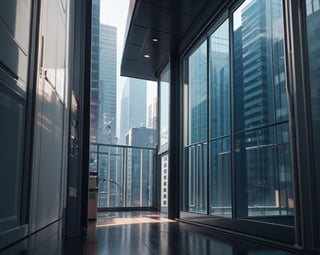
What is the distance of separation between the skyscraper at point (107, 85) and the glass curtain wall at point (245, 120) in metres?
2.58

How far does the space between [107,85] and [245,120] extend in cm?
439

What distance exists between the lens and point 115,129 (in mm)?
7910

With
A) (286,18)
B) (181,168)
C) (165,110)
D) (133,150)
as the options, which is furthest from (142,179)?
(286,18)

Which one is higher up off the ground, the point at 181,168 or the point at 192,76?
the point at 192,76

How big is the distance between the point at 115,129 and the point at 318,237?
6.03 meters

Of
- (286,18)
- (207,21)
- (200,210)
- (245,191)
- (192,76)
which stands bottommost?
(200,210)

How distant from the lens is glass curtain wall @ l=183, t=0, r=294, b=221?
3.02 metres

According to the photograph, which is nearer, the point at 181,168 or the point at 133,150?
the point at 181,168

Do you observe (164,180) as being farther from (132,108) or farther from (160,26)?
(160,26)

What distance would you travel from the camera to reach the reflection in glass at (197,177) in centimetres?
458

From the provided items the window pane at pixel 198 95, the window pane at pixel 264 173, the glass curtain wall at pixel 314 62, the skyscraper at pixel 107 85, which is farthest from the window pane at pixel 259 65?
the skyscraper at pixel 107 85

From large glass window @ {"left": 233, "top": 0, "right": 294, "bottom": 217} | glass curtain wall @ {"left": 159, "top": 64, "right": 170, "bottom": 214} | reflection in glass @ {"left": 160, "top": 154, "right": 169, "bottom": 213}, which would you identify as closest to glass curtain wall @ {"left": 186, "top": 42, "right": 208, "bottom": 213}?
large glass window @ {"left": 233, "top": 0, "right": 294, "bottom": 217}

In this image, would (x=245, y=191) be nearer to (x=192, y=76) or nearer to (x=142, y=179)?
(x=192, y=76)

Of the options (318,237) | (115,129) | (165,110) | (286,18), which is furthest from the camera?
(115,129)
